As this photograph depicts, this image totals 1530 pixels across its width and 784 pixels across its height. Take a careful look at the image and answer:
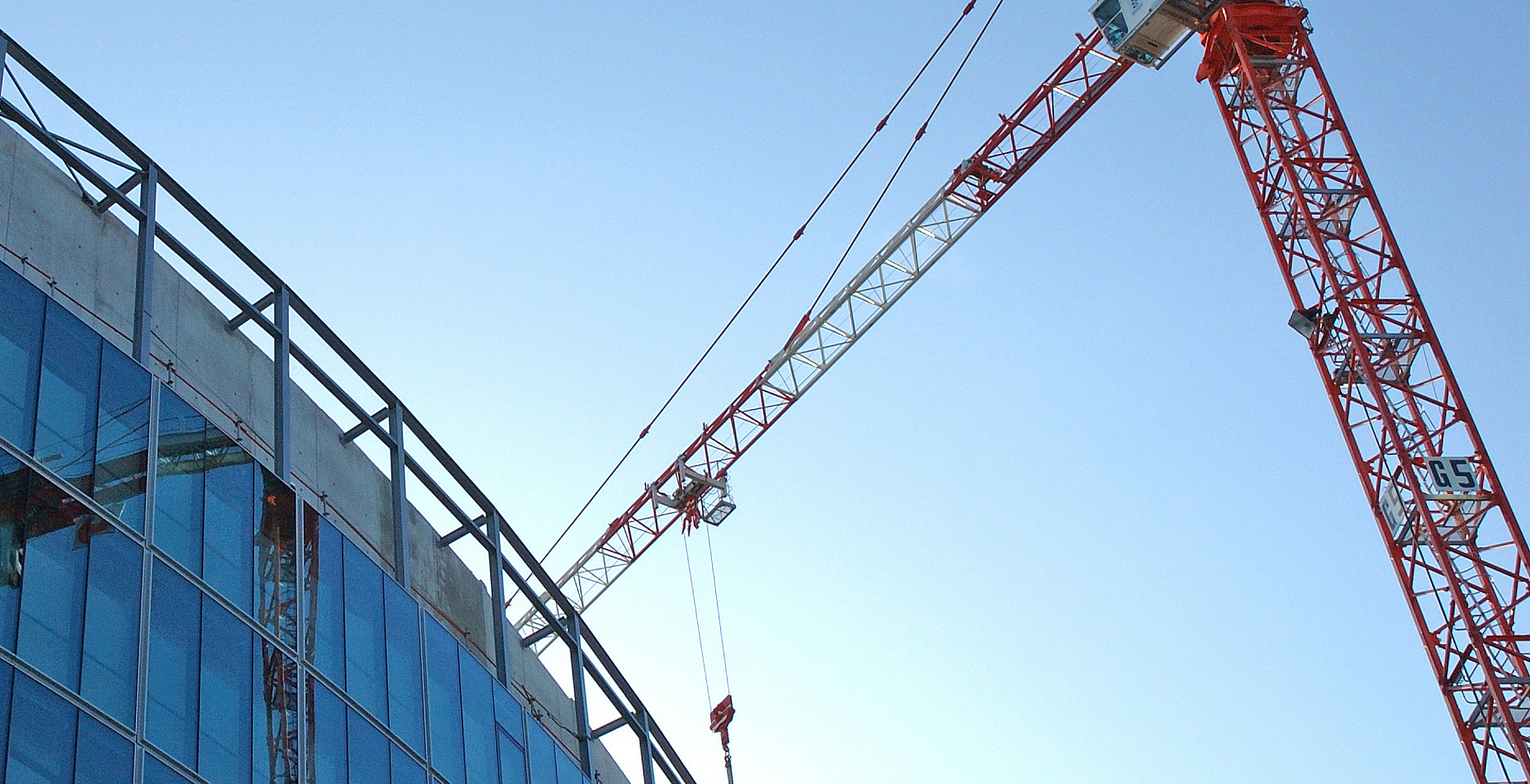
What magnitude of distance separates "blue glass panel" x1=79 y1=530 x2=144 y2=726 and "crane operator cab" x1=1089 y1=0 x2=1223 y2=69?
127 feet

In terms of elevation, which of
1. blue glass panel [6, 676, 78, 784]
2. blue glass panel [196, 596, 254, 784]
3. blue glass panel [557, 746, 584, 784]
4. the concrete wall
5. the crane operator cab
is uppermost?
the crane operator cab

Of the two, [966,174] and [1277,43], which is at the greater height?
[966,174]

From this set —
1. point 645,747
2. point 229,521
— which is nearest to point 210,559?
point 229,521

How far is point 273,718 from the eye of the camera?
23.2m

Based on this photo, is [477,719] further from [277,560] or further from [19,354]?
[19,354]

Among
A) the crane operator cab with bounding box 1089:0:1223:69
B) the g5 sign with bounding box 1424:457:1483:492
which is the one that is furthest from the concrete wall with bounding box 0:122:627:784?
the crane operator cab with bounding box 1089:0:1223:69

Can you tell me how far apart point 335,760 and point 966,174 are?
45.3m

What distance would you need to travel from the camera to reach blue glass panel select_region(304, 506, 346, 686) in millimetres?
25391

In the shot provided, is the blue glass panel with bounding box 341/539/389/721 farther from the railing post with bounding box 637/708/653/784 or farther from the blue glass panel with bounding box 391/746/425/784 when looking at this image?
the railing post with bounding box 637/708/653/784

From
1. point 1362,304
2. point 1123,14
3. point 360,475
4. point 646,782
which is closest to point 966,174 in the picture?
point 1123,14

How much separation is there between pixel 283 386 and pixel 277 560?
4.10 meters

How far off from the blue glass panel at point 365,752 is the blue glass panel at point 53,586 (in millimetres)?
5951

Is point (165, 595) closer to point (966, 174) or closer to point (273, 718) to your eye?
point (273, 718)

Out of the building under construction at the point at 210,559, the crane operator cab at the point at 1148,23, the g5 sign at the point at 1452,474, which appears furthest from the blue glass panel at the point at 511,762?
the crane operator cab at the point at 1148,23
